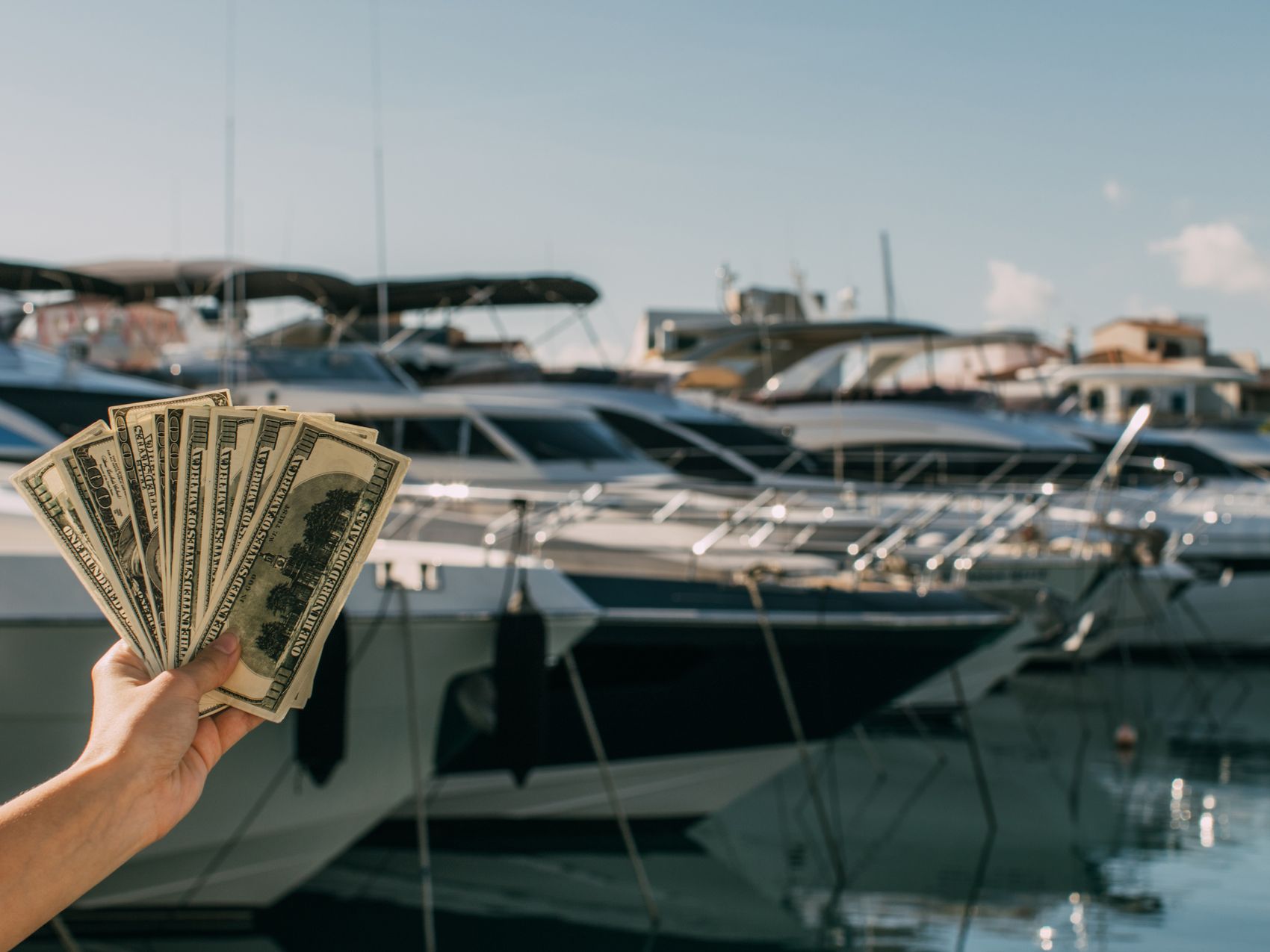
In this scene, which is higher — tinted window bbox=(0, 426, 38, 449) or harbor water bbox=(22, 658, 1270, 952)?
tinted window bbox=(0, 426, 38, 449)

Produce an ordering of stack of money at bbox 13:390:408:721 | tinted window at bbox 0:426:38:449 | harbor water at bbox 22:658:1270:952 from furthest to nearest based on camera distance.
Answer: tinted window at bbox 0:426:38:449
harbor water at bbox 22:658:1270:952
stack of money at bbox 13:390:408:721

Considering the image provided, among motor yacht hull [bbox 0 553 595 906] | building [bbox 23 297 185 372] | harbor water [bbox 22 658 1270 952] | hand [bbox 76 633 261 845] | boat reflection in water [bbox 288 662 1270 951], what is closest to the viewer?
hand [bbox 76 633 261 845]

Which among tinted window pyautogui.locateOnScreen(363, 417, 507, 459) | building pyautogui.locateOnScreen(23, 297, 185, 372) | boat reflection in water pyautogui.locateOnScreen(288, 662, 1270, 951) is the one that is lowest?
boat reflection in water pyautogui.locateOnScreen(288, 662, 1270, 951)

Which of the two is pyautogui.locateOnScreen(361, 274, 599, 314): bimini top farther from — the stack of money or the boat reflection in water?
the stack of money

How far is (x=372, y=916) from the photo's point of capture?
7613mm

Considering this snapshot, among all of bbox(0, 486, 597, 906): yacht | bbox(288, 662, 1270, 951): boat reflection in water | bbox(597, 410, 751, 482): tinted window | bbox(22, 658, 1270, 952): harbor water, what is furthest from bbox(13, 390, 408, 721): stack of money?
bbox(597, 410, 751, 482): tinted window

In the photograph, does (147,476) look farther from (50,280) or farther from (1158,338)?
(1158,338)

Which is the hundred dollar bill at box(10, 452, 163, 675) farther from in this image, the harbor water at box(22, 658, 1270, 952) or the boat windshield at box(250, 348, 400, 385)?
the boat windshield at box(250, 348, 400, 385)

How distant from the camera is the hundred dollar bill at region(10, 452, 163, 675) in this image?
1.50 metres

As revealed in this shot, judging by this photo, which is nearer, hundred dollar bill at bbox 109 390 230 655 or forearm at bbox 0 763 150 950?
forearm at bbox 0 763 150 950

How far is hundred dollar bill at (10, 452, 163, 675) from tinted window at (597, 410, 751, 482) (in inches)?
599

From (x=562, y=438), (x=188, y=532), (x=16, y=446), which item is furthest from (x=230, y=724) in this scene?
(x=562, y=438)

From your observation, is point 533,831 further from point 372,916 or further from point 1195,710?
point 1195,710

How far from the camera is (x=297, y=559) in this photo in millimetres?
1501
